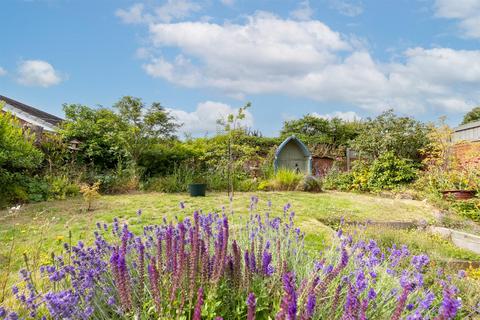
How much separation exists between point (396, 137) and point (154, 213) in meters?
10.9

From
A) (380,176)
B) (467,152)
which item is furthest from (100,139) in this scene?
(467,152)

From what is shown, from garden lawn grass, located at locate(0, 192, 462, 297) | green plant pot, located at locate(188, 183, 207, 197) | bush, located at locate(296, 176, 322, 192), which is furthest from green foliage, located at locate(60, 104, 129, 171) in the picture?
bush, located at locate(296, 176, 322, 192)

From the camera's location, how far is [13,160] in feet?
31.1

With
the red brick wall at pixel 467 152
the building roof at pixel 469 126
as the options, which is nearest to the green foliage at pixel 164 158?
A: the red brick wall at pixel 467 152

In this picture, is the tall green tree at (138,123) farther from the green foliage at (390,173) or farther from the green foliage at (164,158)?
the green foliage at (390,173)

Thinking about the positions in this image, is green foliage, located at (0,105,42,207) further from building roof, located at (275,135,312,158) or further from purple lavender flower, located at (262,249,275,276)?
building roof, located at (275,135,312,158)

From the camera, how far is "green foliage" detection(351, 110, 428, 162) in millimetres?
14445

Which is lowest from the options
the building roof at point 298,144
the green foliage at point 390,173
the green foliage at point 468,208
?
the green foliage at point 468,208

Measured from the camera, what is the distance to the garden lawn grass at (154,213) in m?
5.77

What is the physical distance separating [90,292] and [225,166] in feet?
35.8

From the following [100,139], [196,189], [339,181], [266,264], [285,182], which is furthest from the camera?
[339,181]

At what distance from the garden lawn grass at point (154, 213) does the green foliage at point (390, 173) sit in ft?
10.2

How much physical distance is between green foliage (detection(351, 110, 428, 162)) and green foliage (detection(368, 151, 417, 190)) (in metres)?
0.52

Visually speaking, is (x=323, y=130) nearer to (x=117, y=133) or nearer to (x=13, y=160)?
(x=117, y=133)
